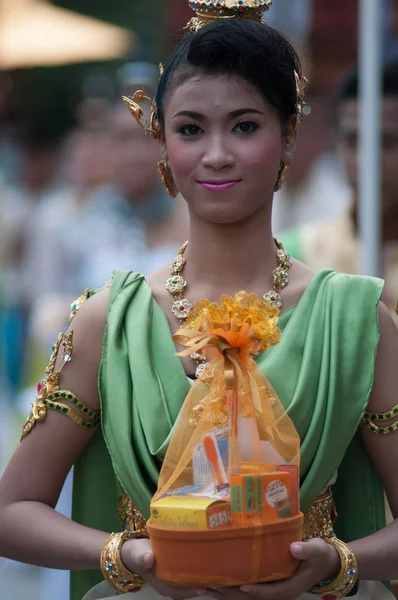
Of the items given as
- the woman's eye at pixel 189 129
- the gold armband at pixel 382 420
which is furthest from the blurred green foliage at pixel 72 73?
the gold armband at pixel 382 420

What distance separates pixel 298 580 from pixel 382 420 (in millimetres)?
502

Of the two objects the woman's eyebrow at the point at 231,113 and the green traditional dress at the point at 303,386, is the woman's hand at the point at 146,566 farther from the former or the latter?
the woman's eyebrow at the point at 231,113

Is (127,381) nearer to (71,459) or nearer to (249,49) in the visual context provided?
(71,459)

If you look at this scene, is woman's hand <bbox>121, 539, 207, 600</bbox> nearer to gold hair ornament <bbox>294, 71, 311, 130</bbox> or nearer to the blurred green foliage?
gold hair ornament <bbox>294, 71, 311, 130</bbox>

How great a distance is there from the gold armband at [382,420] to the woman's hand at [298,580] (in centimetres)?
37

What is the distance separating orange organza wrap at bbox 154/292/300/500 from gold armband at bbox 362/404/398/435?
32cm

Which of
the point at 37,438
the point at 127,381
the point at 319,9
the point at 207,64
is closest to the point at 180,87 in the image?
the point at 207,64

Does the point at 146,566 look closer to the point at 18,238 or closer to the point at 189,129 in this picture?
the point at 189,129

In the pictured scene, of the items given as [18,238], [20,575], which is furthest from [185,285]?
[18,238]

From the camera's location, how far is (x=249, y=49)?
2.93 m

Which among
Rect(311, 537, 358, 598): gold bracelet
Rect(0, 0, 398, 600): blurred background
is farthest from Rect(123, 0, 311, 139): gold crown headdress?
Rect(0, 0, 398, 600): blurred background

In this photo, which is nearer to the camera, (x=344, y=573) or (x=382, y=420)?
(x=344, y=573)

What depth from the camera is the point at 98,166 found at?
25.8ft

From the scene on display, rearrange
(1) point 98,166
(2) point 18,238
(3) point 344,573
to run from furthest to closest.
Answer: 1. (2) point 18,238
2. (1) point 98,166
3. (3) point 344,573
